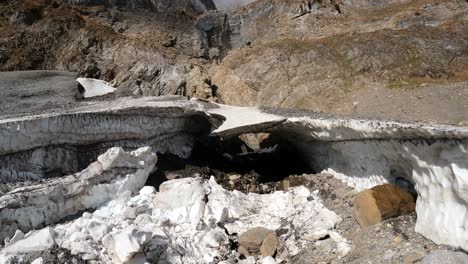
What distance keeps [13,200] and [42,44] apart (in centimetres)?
1343

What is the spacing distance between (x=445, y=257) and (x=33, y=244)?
18.0 ft

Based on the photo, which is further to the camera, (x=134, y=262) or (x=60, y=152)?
(x=60, y=152)

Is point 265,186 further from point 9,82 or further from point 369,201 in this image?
point 9,82

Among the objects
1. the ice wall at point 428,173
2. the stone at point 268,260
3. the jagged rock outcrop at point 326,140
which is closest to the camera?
the ice wall at point 428,173

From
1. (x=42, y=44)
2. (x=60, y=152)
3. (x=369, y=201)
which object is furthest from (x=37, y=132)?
(x=42, y=44)

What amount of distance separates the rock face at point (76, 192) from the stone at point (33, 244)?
0.55m

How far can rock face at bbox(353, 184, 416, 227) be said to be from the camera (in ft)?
19.8

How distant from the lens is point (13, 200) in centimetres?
628

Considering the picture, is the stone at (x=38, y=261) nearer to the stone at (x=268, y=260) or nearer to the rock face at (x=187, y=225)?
the rock face at (x=187, y=225)

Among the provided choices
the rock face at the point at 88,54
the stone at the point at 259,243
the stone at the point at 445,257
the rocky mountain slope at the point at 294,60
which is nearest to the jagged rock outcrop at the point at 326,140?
the stone at the point at 445,257

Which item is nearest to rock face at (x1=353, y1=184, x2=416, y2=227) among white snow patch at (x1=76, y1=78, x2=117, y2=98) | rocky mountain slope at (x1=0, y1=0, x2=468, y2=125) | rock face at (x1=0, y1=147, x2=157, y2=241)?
rock face at (x1=0, y1=147, x2=157, y2=241)

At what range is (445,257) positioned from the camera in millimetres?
4672

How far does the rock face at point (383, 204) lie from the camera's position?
605 centimetres

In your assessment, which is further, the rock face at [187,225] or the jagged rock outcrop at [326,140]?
the rock face at [187,225]
